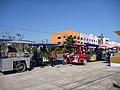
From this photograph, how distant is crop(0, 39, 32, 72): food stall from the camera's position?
954cm

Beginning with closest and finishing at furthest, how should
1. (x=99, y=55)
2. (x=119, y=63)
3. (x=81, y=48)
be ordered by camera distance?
(x=119, y=63), (x=81, y=48), (x=99, y=55)

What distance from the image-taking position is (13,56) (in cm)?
1027

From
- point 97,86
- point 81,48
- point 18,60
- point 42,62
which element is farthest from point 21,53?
point 81,48

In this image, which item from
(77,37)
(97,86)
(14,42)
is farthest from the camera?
(77,37)

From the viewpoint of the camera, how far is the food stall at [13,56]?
376 inches

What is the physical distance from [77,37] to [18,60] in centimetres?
5491

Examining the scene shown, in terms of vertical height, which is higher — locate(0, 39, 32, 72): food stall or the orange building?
the orange building

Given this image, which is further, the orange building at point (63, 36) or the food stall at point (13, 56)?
the orange building at point (63, 36)

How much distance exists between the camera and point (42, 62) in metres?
14.5

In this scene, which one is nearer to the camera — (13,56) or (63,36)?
(13,56)

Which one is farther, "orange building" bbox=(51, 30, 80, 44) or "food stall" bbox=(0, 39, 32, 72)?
"orange building" bbox=(51, 30, 80, 44)

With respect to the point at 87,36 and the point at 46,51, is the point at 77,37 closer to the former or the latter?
the point at 87,36

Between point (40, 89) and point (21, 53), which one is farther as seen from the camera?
point (21, 53)

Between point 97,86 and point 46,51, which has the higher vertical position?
point 46,51
